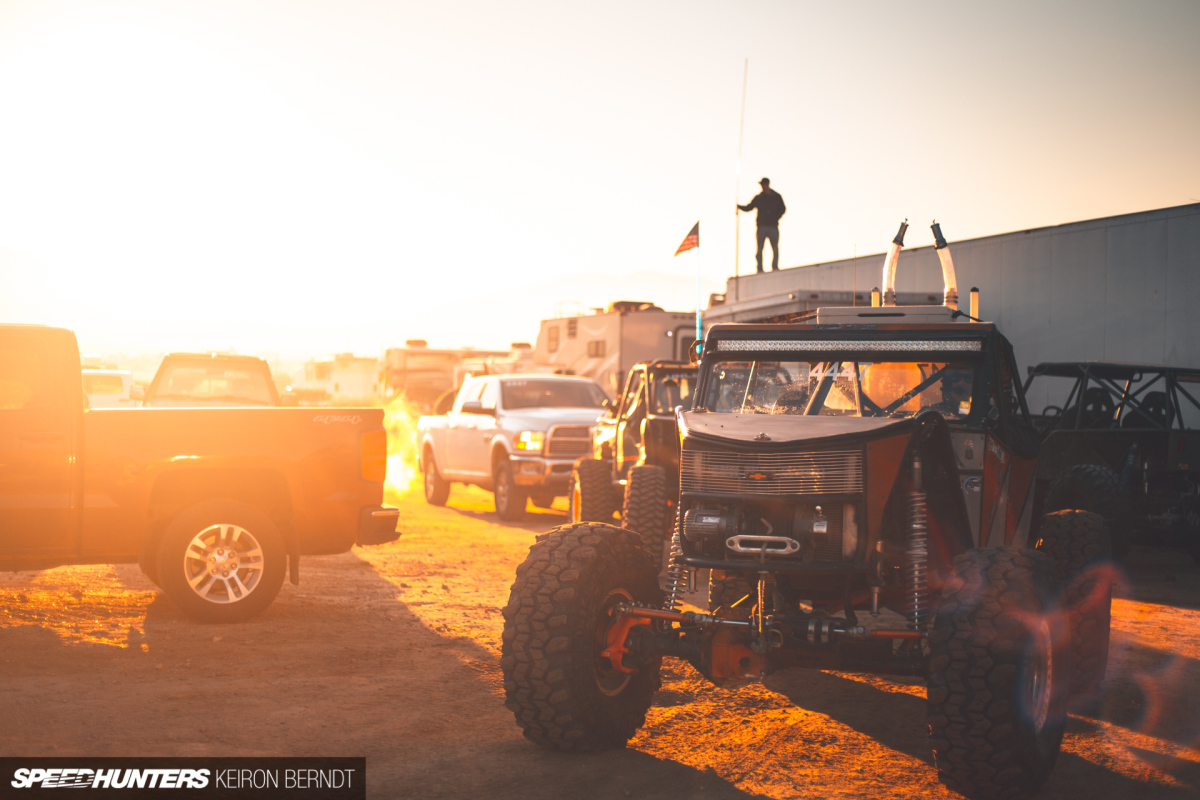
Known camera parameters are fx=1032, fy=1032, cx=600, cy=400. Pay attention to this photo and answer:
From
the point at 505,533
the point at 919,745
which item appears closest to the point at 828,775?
the point at 919,745

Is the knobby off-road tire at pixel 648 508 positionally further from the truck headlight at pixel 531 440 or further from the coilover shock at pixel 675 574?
the truck headlight at pixel 531 440

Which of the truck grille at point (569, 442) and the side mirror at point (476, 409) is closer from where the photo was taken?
the truck grille at point (569, 442)

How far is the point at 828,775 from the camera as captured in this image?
507 centimetres

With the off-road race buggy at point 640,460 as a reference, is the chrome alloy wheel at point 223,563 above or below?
below

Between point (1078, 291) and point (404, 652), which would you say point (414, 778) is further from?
point (1078, 291)

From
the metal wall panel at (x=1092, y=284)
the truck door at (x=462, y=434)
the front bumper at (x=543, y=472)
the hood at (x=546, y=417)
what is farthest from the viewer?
the truck door at (x=462, y=434)

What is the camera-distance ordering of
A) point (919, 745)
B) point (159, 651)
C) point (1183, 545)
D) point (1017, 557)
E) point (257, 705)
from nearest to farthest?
point (1017, 557)
point (919, 745)
point (257, 705)
point (159, 651)
point (1183, 545)

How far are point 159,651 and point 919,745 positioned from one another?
499 cm

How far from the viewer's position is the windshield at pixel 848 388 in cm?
599

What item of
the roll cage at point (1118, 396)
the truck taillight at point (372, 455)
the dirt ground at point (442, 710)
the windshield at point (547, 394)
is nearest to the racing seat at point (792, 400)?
the dirt ground at point (442, 710)

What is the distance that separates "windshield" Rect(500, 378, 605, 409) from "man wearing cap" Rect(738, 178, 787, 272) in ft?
19.4

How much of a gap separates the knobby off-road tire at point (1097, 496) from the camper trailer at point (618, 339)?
10.9 meters

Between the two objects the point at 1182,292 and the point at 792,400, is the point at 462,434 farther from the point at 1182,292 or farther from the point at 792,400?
the point at 792,400

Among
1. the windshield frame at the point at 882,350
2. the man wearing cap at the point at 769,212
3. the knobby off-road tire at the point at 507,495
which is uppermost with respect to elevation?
the man wearing cap at the point at 769,212
